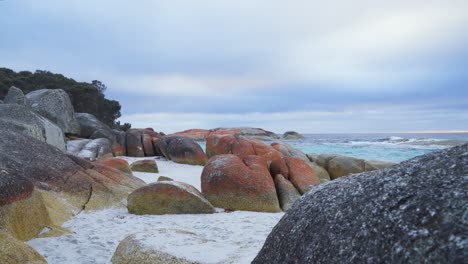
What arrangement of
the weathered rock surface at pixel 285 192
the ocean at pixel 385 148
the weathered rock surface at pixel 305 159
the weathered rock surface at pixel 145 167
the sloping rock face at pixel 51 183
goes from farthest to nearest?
the ocean at pixel 385 148 → the weathered rock surface at pixel 305 159 → the weathered rock surface at pixel 145 167 → the weathered rock surface at pixel 285 192 → the sloping rock face at pixel 51 183

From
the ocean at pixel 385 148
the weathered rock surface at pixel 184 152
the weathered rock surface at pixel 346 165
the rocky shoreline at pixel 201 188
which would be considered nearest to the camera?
the rocky shoreline at pixel 201 188

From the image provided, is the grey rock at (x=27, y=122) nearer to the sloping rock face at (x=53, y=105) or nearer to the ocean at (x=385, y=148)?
the sloping rock face at (x=53, y=105)

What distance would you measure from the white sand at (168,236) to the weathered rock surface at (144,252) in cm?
3

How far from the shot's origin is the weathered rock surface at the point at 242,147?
15.8 m

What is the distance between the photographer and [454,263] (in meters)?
1.54

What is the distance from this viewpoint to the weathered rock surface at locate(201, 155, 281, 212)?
9.14m

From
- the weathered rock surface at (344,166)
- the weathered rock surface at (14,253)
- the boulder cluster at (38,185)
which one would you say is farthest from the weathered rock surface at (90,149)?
the weathered rock surface at (14,253)

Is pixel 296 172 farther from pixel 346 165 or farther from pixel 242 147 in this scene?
pixel 346 165

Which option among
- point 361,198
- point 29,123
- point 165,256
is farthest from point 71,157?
point 361,198

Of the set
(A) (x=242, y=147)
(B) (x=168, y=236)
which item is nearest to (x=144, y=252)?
(B) (x=168, y=236)

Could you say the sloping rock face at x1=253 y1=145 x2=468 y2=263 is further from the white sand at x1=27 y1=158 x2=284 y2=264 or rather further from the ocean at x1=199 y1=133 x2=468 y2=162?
the ocean at x1=199 y1=133 x2=468 y2=162

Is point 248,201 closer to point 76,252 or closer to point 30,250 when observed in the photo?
point 76,252

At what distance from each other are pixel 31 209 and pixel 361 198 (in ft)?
17.0

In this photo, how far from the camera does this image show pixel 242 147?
16.8 metres
